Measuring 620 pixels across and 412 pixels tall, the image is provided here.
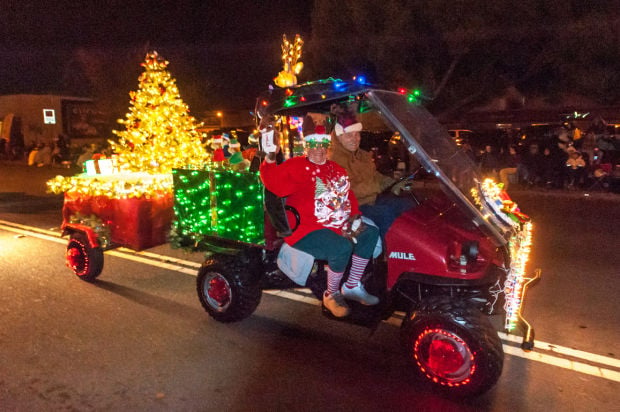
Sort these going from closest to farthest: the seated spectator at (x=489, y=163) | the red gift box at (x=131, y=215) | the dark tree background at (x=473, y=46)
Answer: the red gift box at (x=131, y=215)
the seated spectator at (x=489, y=163)
the dark tree background at (x=473, y=46)

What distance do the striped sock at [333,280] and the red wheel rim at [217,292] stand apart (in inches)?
42.3

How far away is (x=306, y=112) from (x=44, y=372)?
2984mm

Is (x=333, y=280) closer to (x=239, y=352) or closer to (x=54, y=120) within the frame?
(x=239, y=352)

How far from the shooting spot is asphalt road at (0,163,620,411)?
11.5ft

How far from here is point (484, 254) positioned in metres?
3.59

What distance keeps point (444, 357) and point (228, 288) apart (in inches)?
83.9

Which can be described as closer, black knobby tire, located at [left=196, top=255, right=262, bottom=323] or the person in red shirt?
the person in red shirt

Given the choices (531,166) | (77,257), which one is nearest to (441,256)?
(77,257)

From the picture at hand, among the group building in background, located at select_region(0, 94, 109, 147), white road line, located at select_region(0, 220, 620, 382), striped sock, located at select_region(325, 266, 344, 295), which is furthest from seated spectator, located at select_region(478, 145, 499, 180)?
building in background, located at select_region(0, 94, 109, 147)

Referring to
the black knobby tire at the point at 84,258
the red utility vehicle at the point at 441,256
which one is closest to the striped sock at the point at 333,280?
the red utility vehicle at the point at 441,256

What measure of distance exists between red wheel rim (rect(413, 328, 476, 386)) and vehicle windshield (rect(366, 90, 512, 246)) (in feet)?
2.44

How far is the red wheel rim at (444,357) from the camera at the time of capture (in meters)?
3.31

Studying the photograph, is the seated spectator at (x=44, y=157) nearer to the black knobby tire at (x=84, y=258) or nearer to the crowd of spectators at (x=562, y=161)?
the crowd of spectators at (x=562, y=161)

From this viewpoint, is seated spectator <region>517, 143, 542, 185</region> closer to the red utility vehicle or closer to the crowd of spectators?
the crowd of spectators
